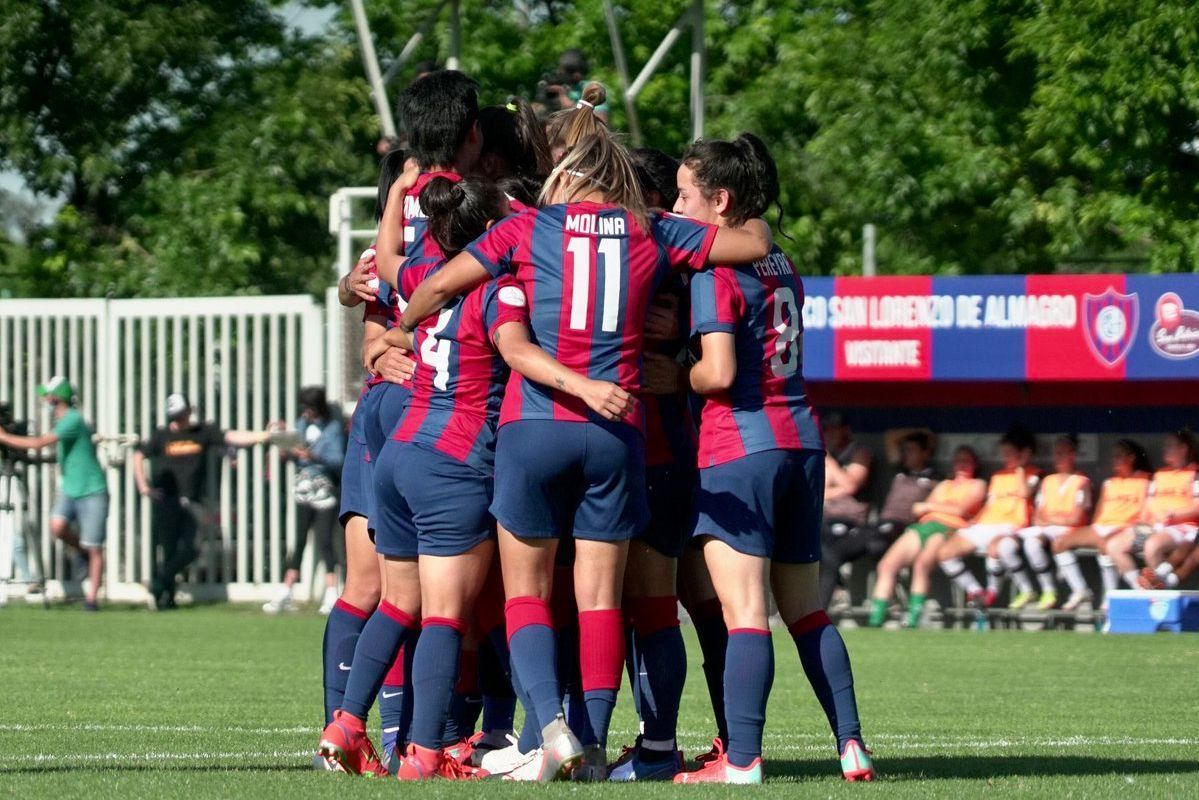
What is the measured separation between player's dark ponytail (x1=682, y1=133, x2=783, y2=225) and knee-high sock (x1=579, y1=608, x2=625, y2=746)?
1.31m

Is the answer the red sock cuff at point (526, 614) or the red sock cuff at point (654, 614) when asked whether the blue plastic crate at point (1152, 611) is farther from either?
the red sock cuff at point (526, 614)

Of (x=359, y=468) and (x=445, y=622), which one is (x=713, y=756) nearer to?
(x=445, y=622)

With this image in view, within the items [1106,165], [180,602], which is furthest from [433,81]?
[1106,165]

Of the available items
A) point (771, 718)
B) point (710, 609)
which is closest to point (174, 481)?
point (771, 718)

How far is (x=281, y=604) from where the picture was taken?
59.5ft

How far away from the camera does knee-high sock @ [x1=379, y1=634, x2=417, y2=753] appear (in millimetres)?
6873

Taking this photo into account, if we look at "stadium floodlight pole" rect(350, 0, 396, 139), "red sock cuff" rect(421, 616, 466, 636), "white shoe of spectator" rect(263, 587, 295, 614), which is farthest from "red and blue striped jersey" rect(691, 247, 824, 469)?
"white shoe of spectator" rect(263, 587, 295, 614)

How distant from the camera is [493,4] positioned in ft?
106

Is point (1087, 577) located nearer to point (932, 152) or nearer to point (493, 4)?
point (932, 152)

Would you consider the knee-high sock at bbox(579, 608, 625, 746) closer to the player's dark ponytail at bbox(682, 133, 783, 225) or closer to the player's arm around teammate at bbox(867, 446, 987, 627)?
the player's dark ponytail at bbox(682, 133, 783, 225)

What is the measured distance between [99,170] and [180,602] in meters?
10.6

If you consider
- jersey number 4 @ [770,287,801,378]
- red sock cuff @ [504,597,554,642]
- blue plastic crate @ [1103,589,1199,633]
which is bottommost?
blue plastic crate @ [1103,589,1199,633]

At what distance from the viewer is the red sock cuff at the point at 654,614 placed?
6.50 metres

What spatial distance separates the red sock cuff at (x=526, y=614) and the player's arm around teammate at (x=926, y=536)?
11192 millimetres
